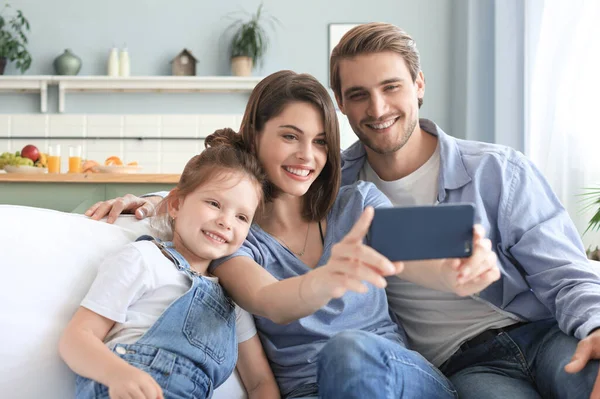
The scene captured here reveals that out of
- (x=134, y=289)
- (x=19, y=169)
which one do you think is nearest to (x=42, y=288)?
(x=134, y=289)

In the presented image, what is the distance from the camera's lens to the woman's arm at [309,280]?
3.38 feet

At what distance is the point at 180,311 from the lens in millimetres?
1323

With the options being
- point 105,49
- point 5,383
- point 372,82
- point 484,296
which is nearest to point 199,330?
point 5,383

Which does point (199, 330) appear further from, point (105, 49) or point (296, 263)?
point (105, 49)

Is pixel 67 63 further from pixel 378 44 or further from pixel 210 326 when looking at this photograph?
pixel 210 326

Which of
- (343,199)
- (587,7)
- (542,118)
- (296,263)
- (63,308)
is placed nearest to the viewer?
(63,308)

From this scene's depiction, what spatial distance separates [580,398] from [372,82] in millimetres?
934

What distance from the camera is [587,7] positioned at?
3566 millimetres

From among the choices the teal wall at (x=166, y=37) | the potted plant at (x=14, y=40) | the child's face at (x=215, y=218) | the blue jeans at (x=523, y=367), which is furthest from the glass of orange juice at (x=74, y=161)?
the blue jeans at (x=523, y=367)

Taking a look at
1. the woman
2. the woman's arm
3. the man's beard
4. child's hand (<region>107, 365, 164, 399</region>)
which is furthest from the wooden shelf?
child's hand (<region>107, 365, 164, 399</region>)

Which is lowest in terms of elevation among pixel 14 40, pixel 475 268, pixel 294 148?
pixel 475 268

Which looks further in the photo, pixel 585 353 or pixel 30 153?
pixel 30 153

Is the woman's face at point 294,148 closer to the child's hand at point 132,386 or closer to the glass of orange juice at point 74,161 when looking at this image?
the child's hand at point 132,386

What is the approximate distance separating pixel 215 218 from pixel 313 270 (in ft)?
1.06
